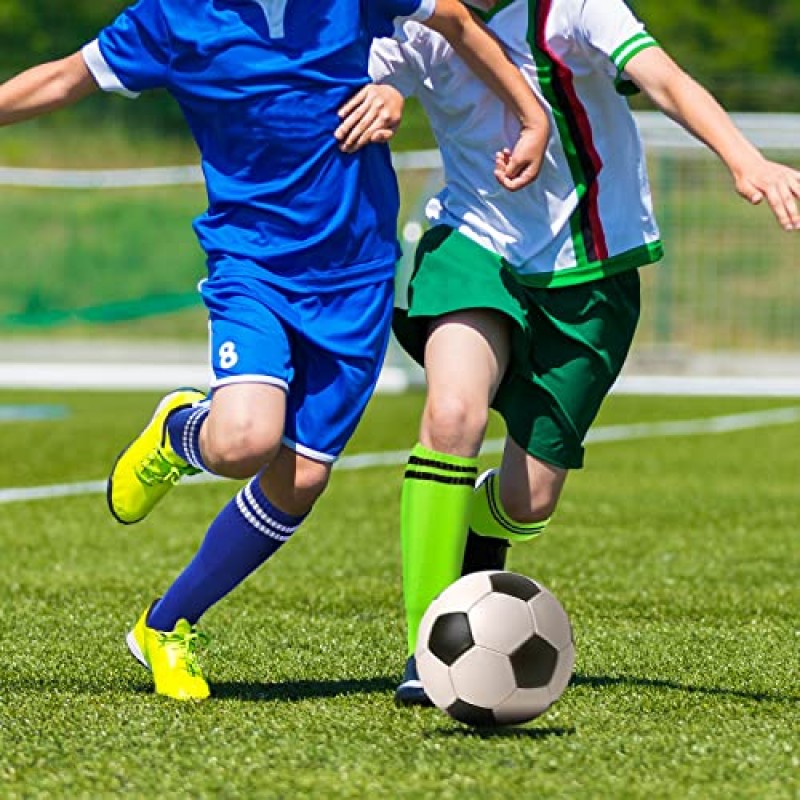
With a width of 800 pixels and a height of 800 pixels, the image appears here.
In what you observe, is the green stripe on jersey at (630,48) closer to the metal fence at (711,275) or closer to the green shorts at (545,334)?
the green shorts at (545,334)

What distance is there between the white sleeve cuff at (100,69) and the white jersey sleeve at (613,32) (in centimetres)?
101

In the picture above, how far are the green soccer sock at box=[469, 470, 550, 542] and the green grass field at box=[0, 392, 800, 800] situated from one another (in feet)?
1.16

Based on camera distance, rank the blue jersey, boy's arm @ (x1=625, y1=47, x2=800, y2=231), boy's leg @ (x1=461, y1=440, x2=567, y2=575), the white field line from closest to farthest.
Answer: boy's arm @ (x1=625, y1=47, x2=800, y2=231) < the blue jersey < boy's leg @ (x1=461, y1=440, x2=567, y2=575) < the white field line

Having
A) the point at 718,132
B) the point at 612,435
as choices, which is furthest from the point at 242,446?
the point at 612,435

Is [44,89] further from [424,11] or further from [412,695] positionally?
[412,695]

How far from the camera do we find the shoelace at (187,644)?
4547mm

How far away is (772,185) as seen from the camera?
4137 mm

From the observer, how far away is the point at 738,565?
716cm

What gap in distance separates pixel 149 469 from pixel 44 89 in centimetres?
93

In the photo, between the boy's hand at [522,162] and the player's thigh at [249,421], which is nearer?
the player's thigh at [249,421]

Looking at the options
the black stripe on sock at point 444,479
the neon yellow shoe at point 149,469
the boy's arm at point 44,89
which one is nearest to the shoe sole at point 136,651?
the neon yellow shoe at point 149,469

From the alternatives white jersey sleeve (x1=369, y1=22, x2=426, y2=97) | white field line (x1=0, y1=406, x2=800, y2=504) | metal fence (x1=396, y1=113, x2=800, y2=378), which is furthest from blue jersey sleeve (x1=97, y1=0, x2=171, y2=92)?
metal fence (x1=396, y1=113, x2=800, y2=378)

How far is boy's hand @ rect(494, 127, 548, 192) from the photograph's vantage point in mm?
4551

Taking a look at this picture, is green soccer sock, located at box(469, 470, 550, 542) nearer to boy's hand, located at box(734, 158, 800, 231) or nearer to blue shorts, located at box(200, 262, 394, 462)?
blue shorts, located at box(200, 262, 394, 462)
